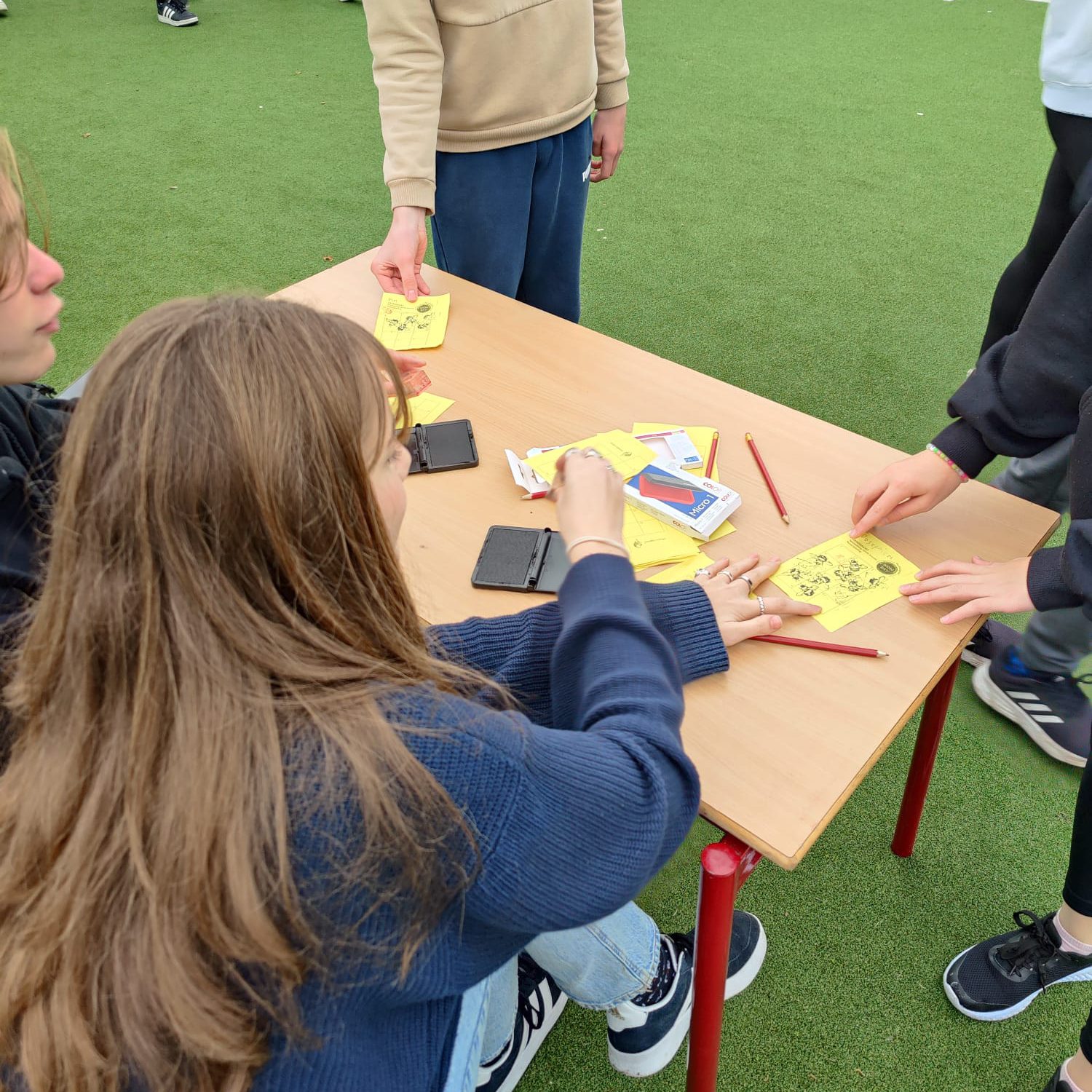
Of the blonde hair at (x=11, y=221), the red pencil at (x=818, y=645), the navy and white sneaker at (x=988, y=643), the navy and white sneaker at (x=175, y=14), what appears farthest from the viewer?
the navy and white sneaker at (x=175, y=14)

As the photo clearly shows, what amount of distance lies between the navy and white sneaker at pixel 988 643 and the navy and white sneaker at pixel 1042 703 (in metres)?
0.03

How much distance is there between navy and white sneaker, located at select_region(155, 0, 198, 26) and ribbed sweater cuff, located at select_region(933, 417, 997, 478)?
5310 mm

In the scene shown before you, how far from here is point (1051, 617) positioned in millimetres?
1680

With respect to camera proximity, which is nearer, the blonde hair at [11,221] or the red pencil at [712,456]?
the blonde hair at [11,221]

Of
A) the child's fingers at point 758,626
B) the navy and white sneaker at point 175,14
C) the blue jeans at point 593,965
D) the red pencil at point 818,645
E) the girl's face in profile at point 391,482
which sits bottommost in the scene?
the blue jeans at point 593,965

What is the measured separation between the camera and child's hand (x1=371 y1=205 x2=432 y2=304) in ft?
5.24

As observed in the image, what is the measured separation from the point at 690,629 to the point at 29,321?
83 cm

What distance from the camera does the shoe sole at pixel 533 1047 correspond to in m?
1.22

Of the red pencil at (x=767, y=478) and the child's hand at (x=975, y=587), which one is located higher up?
the child's hand at (x=975, y=587)

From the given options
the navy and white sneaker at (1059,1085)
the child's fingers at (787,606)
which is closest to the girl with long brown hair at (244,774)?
the child's fingers at (787,606)

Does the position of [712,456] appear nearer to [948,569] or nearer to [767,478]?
[767,478]

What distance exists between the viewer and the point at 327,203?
347 centimetres

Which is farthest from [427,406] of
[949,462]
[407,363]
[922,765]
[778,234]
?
[778,234]

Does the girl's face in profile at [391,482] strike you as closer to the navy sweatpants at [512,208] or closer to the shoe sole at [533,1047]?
the shoe sole at [533,1047]
